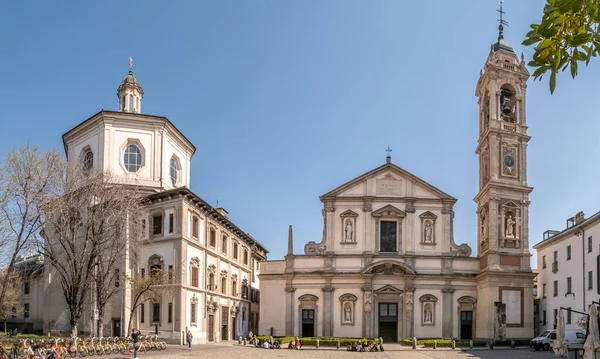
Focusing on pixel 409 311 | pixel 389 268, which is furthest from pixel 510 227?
pixel 409 311

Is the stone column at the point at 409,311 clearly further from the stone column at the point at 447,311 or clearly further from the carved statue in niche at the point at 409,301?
the stone column at the point at 447,311

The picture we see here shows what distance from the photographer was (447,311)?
167 ft

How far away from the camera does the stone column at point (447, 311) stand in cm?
5022

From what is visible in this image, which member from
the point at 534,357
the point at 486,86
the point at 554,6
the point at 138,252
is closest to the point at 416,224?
the point at 486,86

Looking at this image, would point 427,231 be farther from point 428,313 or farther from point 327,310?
point 327,310

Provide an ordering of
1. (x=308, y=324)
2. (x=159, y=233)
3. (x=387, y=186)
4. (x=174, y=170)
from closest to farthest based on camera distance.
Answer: (x=159, y=233) → (x=174, y=170) → (x=308, y=324) → (x=387, y=186)

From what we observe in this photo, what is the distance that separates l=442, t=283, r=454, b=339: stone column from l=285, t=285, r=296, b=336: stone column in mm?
12343

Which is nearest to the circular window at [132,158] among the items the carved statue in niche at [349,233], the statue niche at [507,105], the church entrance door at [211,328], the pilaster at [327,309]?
the church entrance door at [211,328]

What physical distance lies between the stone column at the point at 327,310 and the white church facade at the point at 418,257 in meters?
0.08

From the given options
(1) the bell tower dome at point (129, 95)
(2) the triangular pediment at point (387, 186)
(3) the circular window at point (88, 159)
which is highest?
(1) the bell tower dome at point (129, 95)

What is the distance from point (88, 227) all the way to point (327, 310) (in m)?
23.3

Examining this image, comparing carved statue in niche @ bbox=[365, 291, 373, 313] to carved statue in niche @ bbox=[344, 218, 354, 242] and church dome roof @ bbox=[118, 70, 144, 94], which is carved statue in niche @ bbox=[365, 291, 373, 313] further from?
church dome roof @ bbox=[118, 70, 144, 94]

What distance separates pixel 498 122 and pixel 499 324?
629 inches

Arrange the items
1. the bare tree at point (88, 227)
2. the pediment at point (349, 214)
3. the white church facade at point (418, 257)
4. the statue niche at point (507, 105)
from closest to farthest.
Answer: the bare tree at point (88, 227) < the white church facade at point (418, 257) < the statue niche at point (507, 105) < the pediment at point (349, 214)
